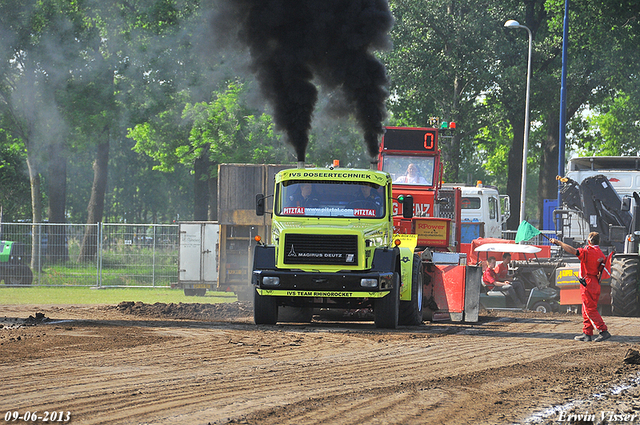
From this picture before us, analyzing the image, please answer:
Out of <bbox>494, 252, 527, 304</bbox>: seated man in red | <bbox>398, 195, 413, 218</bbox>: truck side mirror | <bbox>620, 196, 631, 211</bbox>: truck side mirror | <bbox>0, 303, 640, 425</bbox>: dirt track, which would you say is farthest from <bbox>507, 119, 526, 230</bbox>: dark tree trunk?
<bbox>398, 195, 413, 218</bbox>: truck side mirror

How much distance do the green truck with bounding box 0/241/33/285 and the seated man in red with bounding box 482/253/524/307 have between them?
1498 centimetres

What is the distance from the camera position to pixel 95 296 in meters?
24.5

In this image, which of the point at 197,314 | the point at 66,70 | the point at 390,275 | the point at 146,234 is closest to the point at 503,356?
the point at 390,275

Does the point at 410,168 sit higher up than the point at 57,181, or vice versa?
the point at 57,181

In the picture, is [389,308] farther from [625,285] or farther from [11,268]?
[11,268]

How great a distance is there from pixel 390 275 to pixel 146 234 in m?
15.4

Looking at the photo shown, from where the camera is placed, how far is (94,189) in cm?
4431

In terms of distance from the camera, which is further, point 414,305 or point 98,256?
point 98,256

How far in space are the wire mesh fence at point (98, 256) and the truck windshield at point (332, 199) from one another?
12.9m

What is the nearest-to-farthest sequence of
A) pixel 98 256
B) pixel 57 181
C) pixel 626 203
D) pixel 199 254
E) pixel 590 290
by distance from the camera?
pixel 590 290 < pixel 626 203 < pixel 199 254 < pixel 98 256 < pixel 57 181

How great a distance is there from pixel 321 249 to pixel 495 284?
7769 millimetres

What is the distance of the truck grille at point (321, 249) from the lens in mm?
13719

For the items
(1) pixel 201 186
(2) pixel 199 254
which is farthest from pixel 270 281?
(1) pixel 201 186

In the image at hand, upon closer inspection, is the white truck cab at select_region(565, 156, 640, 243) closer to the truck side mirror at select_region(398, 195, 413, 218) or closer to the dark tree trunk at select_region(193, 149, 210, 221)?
the truck side mirror at select_region(398, 195, 413, 218)
